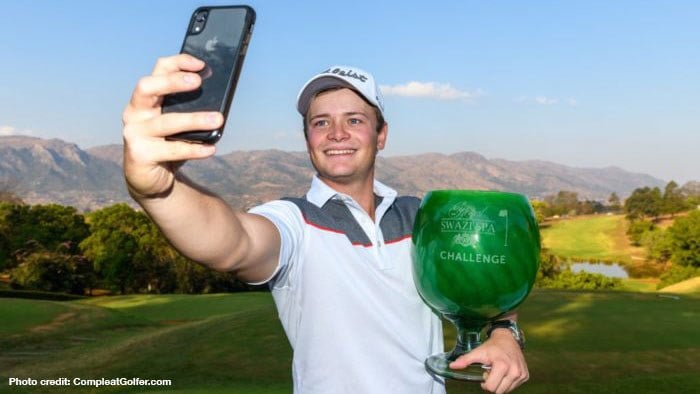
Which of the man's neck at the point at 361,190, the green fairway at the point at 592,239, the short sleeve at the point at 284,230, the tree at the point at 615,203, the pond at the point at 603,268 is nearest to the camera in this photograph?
the short sleeve at the point at 284,230

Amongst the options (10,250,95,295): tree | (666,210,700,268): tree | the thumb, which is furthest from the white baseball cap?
(666,210,700,268): tree

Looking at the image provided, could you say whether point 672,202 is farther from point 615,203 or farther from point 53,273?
point 53,273

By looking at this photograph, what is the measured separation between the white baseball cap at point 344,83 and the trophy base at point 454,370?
3.29ft

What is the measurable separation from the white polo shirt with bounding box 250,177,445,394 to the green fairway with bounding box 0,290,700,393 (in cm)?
661

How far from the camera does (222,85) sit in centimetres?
154

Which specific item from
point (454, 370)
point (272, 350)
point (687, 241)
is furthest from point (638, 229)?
point (454, 370)

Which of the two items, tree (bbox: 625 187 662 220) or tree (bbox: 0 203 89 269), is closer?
tree (bbox: 0 203 89 269)

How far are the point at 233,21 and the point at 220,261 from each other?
713 mm

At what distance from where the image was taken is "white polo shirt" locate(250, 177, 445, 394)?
2312 mm

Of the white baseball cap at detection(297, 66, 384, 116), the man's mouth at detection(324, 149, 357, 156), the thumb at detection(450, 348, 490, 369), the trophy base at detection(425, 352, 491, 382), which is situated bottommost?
the trophy base at detection(425, 352, 491, 382)

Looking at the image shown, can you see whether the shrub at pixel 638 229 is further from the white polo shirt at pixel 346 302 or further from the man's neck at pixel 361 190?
the white polo shirt at pixel 346 302

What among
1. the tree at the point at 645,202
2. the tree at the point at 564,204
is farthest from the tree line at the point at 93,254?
the tree at the point at 564,204

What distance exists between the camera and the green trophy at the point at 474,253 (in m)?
2.12

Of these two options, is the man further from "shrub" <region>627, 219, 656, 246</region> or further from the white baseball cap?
"shrub" <region>627, 219, 656, 246</region>
